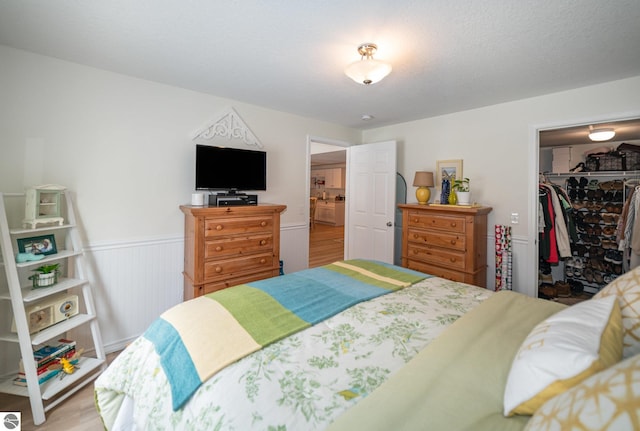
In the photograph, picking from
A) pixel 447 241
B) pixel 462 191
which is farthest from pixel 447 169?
pixel 447 241

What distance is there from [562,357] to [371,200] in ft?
11.4

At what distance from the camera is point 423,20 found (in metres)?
1.66

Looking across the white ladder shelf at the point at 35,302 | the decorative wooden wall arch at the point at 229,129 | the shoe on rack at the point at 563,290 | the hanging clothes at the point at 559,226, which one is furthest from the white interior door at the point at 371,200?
the white ladder shelf at the point at 35,302

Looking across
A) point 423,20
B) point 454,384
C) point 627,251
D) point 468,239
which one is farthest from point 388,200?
point 454,384

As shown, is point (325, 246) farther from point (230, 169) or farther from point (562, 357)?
point (562, 357)

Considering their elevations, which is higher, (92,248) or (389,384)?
(92,248)

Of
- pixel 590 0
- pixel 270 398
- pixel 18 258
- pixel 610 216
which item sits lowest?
pixel 270 398

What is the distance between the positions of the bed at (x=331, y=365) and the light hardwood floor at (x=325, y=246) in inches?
143

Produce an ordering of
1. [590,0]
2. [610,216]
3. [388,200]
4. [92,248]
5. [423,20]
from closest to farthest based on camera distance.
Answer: [590,0] < [423,20] < [92,248] < [610,216] < [388,200]

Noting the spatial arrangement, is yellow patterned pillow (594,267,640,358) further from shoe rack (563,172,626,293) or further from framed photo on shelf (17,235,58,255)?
shoe rack (563,172,626,293)

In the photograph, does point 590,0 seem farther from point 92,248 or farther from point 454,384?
point 92,248

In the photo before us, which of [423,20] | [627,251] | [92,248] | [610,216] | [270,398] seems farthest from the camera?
[610,216]

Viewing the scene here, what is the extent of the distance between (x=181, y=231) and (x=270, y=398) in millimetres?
2401

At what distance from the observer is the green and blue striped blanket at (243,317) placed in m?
1.05
